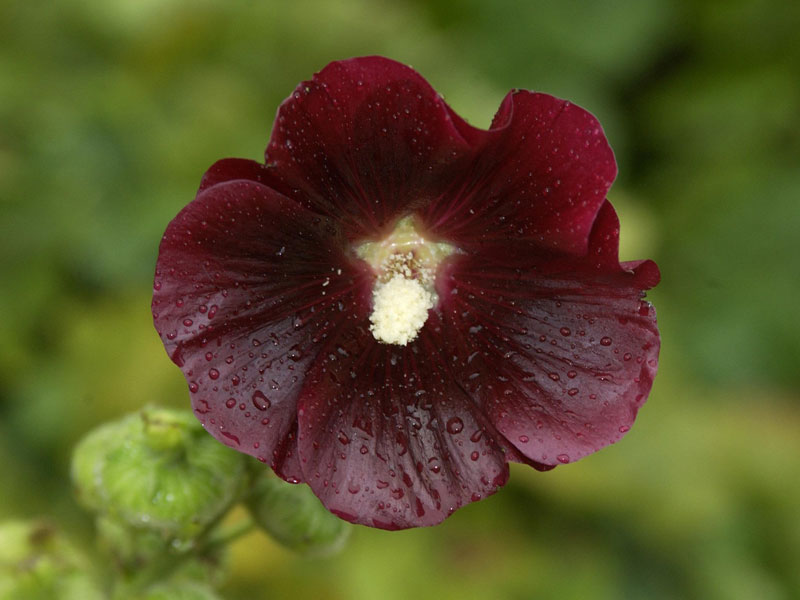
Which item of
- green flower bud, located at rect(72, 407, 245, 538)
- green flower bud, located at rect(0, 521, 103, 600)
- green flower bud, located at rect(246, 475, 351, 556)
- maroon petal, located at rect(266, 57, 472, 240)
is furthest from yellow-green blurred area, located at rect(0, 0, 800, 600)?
maroon petal, located at rect(266, 57, 472, 240)

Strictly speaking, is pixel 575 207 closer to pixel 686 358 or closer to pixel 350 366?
pixel 350 366

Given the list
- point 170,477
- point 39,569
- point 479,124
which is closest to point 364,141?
point 170,477

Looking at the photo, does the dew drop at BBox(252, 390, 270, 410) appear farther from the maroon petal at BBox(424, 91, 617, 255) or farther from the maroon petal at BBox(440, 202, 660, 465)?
the maroon petal at BBox(424, 91, 617, 255)

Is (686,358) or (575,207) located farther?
(686,358)

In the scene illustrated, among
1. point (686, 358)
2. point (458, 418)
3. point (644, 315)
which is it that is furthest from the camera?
point (686, 358)

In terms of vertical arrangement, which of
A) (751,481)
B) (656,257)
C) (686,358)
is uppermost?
(656,257)

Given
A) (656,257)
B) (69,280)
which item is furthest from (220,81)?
(656,257)
